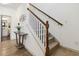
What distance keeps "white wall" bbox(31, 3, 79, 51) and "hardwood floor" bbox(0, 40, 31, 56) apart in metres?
0.60

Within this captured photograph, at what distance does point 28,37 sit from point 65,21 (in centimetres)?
81

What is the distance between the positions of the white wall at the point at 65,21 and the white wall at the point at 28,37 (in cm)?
20

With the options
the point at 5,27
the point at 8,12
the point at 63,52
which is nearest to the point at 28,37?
the point at 5,27

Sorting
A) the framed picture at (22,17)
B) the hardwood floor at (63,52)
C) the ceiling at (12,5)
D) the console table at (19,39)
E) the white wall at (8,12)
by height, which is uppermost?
the ceiling at (12,5)

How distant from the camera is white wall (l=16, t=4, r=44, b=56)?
66.6 inches

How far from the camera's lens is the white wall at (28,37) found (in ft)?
5.55

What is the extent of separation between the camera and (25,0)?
178 cm

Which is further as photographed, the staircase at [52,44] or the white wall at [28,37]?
the staircase at [52,44]

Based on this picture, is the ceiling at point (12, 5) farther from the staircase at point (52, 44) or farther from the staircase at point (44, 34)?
the staircase at point (52, 44)

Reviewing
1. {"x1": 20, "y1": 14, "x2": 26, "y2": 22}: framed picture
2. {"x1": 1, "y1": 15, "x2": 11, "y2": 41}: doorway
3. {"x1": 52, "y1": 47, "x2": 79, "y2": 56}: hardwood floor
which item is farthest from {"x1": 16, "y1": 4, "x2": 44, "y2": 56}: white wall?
{"x1": 52, "y1": 47, "x2": 79, "y2": 56}: hardwood floor

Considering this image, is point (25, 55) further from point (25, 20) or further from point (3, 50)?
point (25, 20)

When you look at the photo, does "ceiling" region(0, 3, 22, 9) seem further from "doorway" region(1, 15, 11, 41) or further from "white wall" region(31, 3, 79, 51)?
"white wall" region(31, 3, 79, 51)

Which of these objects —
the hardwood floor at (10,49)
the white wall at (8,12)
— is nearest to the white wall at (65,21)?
the white wall at (8,12)

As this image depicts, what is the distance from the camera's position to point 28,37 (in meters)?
1.79
